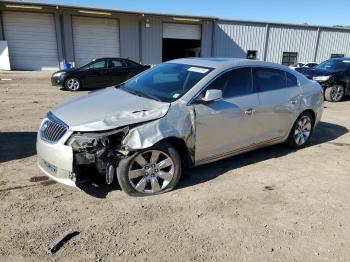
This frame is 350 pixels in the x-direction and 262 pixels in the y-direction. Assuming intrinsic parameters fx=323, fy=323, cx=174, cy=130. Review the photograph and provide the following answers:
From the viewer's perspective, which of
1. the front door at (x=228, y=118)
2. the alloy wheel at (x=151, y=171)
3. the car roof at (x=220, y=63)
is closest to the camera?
the alloy wheel at (x=151, y=171)

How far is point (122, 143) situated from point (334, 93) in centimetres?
1047

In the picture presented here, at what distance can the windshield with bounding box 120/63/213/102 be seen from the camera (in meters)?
4.36

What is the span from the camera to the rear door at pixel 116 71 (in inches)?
548

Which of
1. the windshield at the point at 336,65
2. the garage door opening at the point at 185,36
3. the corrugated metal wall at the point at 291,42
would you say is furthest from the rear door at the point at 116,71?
the corrugated metal wall at the point at 291,42

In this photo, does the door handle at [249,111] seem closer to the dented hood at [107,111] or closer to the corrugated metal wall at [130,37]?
the dented hood at [107,111]

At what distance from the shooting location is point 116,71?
1405 cm

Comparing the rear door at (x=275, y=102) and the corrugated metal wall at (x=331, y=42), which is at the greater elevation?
the corrugated metal wall at (x=331, y=42)

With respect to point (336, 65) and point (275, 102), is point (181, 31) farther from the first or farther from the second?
point (275, 102)

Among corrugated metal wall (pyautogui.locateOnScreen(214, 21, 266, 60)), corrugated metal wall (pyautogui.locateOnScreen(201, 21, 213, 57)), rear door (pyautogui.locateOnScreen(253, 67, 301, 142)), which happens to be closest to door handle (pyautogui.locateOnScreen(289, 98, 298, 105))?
rear door (pyautogui.locateOnScreen(253, 67, 301, 142))

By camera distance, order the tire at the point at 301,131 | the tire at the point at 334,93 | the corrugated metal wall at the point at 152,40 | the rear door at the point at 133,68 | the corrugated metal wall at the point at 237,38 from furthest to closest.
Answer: the corrugated metal wall at the point at 237,38, the corrugated metal wall at the point at 152,40, the rear door at the point at 133,68, the tire at the point at 334,93, the tire at the point at 301,131

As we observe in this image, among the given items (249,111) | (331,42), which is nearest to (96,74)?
(249,111)

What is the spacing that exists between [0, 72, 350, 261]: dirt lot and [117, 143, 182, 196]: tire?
14 centimetres

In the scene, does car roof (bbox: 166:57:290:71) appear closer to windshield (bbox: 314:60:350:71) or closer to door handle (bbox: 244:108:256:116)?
door handle (bbox: 244:108:256:116)

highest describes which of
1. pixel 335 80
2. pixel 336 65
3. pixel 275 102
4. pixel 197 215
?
pixel 336 65
